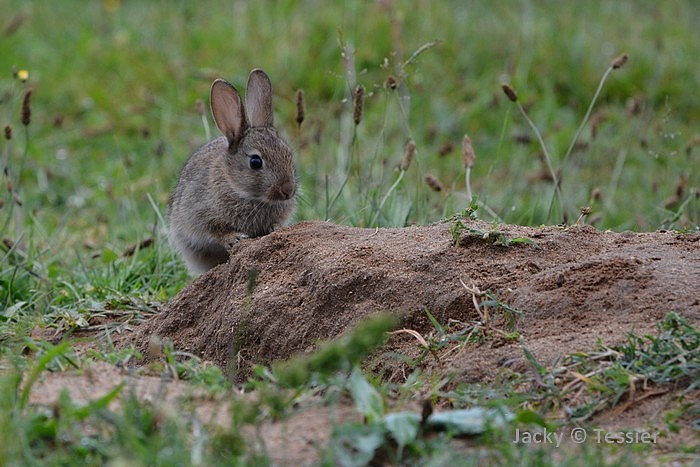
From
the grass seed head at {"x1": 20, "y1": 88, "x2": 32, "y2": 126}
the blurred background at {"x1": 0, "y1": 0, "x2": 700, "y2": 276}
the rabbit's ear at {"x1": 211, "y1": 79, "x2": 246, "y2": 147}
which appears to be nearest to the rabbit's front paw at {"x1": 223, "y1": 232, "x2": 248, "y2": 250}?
the rabbit's ear at {"x1": 211, "y1": 79, "x2": 246, "y2": 147}

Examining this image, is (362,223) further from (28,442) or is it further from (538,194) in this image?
(28,442)

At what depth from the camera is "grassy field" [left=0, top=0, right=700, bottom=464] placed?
6.62 metres

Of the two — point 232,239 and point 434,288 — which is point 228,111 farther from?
point 434,288

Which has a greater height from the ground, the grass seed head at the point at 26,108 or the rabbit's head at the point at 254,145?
the grass seed head at the point at 26,108

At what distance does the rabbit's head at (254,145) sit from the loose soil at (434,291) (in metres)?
0.59

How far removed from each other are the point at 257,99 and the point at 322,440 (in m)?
3.10

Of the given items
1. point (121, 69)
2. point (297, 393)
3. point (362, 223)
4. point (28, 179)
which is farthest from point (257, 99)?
point (121, 69)

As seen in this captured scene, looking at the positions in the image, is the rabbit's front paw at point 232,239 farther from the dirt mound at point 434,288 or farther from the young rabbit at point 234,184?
the dirt mound at point 434,288

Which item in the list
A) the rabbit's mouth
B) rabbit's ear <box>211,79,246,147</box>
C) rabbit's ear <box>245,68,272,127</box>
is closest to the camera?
the rabbit's mouth

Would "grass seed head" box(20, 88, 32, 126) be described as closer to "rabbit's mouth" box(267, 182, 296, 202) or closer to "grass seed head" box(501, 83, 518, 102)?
"rabbit's mouth" box(267, 182, 296, 202)

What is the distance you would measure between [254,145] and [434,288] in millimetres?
1783

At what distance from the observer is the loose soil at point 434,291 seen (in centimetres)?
371

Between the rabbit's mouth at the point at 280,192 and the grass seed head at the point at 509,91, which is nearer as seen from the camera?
the grass seed head at the point at 509,91

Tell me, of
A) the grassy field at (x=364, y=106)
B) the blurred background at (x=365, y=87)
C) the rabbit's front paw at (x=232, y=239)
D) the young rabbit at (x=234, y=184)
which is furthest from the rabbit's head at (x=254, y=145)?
the blurred background at (x=365, y=87)
